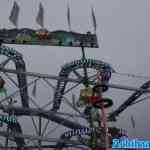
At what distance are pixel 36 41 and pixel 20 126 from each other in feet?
19.1

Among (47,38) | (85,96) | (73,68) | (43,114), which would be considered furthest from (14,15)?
(85,96)

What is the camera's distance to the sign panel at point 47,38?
85.4ft

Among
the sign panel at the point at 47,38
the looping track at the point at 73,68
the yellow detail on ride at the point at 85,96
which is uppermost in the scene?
the sign panel at the point at 47,38

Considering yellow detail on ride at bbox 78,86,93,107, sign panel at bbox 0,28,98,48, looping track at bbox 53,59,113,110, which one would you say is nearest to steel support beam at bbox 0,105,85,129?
looping track at bbox 53,59,113,110

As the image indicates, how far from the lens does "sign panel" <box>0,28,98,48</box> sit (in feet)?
85.4

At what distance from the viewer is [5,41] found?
26.0 metres

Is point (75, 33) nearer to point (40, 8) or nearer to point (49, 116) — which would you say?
point (40, 8)

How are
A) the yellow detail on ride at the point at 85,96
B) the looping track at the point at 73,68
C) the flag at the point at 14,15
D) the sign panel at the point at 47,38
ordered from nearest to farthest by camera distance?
the yellow detail on ride at the point at 85,96, the flag at the point at 14,15, the sign panel at the point at 47,38, the looping track at the point at 73,68

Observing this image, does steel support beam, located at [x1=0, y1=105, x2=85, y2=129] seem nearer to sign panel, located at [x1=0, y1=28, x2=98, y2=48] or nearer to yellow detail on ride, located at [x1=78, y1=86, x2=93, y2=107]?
sign panel, located at [x1=0, y1=28, x2=98, y2=48]

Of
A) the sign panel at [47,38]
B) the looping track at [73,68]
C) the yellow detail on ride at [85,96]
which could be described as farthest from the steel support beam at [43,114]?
the yellow detail on ride at [85,96]

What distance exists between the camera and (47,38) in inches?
1030

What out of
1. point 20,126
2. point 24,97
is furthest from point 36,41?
point 20,126

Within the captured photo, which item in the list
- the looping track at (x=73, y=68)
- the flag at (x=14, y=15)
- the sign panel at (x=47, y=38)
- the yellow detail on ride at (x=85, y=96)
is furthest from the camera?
the looping track at (x=73, y=68)

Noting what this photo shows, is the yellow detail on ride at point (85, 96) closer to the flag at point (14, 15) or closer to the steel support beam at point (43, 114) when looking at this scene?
the steel support beam at point (43, 114)
